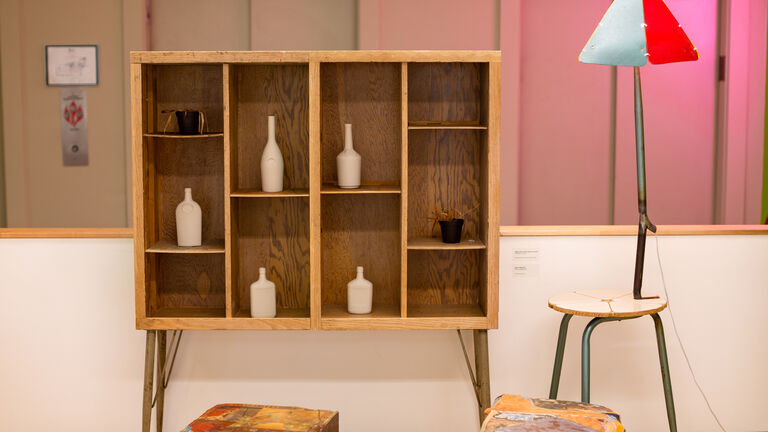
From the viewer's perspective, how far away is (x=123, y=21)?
15.1ft

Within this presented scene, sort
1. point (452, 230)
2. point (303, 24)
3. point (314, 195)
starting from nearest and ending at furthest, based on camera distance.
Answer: point (314, 195)
point (452, 230)
point (303, 24)

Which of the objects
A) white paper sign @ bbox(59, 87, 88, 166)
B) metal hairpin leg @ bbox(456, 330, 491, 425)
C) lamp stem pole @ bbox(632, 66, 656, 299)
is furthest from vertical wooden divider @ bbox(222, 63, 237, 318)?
white paper sign @ bbox(59, 87, 88, 166)

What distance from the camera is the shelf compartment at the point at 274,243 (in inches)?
123

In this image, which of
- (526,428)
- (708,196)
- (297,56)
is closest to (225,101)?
(297,56)

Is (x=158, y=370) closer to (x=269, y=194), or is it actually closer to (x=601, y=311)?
(x=269, y=194)

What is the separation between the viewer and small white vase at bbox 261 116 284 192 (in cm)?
295

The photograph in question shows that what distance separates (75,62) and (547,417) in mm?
3844

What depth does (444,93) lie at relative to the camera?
10.1ft

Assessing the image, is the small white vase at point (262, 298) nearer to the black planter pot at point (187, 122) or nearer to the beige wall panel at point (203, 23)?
the black planter pot at point (187, 122)

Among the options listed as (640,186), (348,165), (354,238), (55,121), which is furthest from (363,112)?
(55,121)

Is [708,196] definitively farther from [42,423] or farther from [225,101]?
[42,423]

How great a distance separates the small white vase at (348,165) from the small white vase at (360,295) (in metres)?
0.36

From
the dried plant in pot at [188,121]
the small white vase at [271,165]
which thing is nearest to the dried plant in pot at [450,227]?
the small white vase at [271,165]

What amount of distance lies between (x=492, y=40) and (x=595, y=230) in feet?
5.99
